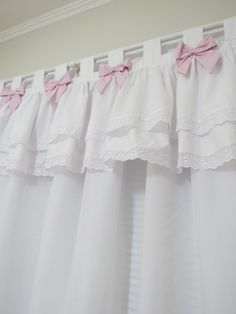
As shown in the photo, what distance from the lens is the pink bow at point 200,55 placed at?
2.62 feet

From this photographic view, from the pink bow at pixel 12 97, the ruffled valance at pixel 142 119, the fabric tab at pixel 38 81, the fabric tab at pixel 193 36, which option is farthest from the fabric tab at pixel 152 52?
the pink bow at pixel 12 97

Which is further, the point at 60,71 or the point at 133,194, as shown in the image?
the point at 60,71

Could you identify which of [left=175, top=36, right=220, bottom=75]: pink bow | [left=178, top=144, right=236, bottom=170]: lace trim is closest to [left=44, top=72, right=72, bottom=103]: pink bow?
[left=175, top=36, right=220, bottom=75]: pink bow

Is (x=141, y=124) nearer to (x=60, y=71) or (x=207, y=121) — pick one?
(x=207, y=121)

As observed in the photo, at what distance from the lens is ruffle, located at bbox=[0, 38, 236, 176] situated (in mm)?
732

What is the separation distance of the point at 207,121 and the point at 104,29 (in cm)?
83

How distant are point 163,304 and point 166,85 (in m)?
0.71

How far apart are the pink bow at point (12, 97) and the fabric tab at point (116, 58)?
0.53 metres

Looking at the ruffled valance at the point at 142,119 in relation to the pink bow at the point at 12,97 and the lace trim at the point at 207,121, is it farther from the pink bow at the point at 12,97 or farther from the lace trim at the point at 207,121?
the pink bow at the point at 12,97

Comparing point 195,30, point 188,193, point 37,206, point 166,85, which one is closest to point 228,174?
point 188,193

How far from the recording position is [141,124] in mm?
836

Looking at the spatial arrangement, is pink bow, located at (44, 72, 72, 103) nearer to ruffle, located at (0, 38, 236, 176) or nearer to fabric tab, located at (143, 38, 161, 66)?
ruffle, located at (0, 38, 236, 176)

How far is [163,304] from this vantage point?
702mm

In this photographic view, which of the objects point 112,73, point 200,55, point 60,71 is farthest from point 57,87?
point 200,55
